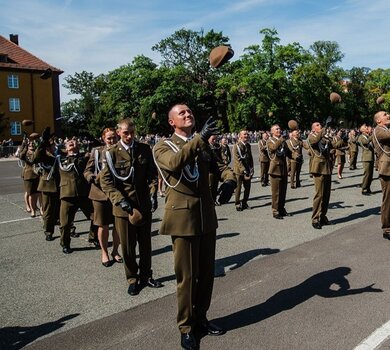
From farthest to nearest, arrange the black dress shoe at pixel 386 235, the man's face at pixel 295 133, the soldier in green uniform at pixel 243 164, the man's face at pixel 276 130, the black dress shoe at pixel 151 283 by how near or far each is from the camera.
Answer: the man's face at pixel 295 133
the soldier in green uniform at pixel 243 164
the man's face at pixel 276 130
the black dress shoe at pixel 386 235
the black dress shoe at pixel 151 283

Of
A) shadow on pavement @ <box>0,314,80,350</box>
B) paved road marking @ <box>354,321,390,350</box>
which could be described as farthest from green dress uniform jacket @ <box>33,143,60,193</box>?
paved road marking @ <box>354,321,390,350</box>

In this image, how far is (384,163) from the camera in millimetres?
7512

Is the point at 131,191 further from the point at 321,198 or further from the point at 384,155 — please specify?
the point at 384,155

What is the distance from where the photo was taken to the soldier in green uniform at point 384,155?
24.0 feet

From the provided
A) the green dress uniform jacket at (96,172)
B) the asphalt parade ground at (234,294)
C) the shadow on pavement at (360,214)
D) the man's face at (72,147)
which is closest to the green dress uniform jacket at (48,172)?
the man's face at (72,147)

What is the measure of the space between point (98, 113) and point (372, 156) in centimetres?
5229

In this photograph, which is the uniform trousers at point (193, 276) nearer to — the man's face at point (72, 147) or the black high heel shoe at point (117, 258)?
the black high heel shoe at point (117, 258)

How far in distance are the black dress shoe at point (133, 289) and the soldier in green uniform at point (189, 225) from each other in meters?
1.24

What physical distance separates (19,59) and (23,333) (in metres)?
53.6

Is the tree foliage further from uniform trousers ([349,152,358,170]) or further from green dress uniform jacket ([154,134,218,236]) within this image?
green dress uniform jacket ([154,134,218,236])

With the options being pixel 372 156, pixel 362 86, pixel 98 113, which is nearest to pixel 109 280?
pixel 372 156

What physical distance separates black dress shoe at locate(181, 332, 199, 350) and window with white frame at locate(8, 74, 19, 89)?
5285cm

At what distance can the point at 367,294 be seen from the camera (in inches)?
190

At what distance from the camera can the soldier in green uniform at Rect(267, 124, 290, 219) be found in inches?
374
